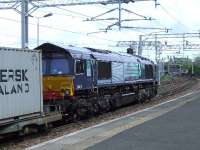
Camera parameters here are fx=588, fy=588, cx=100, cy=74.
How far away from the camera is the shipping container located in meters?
16.5

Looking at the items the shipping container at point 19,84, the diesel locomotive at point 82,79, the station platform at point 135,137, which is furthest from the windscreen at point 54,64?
the shipping container at point 19,84

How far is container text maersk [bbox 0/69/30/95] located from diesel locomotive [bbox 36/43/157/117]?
4.31 metres

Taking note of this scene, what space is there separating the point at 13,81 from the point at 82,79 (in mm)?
8327

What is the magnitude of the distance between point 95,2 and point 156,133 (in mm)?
17626

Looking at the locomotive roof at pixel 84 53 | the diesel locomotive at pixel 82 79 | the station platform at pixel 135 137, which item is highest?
the locomotive roof at pixel 84 53

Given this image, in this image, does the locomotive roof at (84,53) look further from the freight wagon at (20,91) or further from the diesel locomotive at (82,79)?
the freight wagon at (20,91)

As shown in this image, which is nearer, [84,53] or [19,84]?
[19,84]

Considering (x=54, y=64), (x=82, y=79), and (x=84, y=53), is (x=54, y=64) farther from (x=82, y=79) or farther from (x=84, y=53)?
(x=84, y=53)

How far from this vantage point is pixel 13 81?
17.0 meters

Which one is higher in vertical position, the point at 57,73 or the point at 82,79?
the point at 57,73

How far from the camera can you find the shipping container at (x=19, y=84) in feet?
54.0

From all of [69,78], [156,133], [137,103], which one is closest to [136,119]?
A: [69,78]

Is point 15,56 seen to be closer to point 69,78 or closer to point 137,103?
point 69,78

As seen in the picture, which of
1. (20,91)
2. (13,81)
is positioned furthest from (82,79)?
(13,81)
